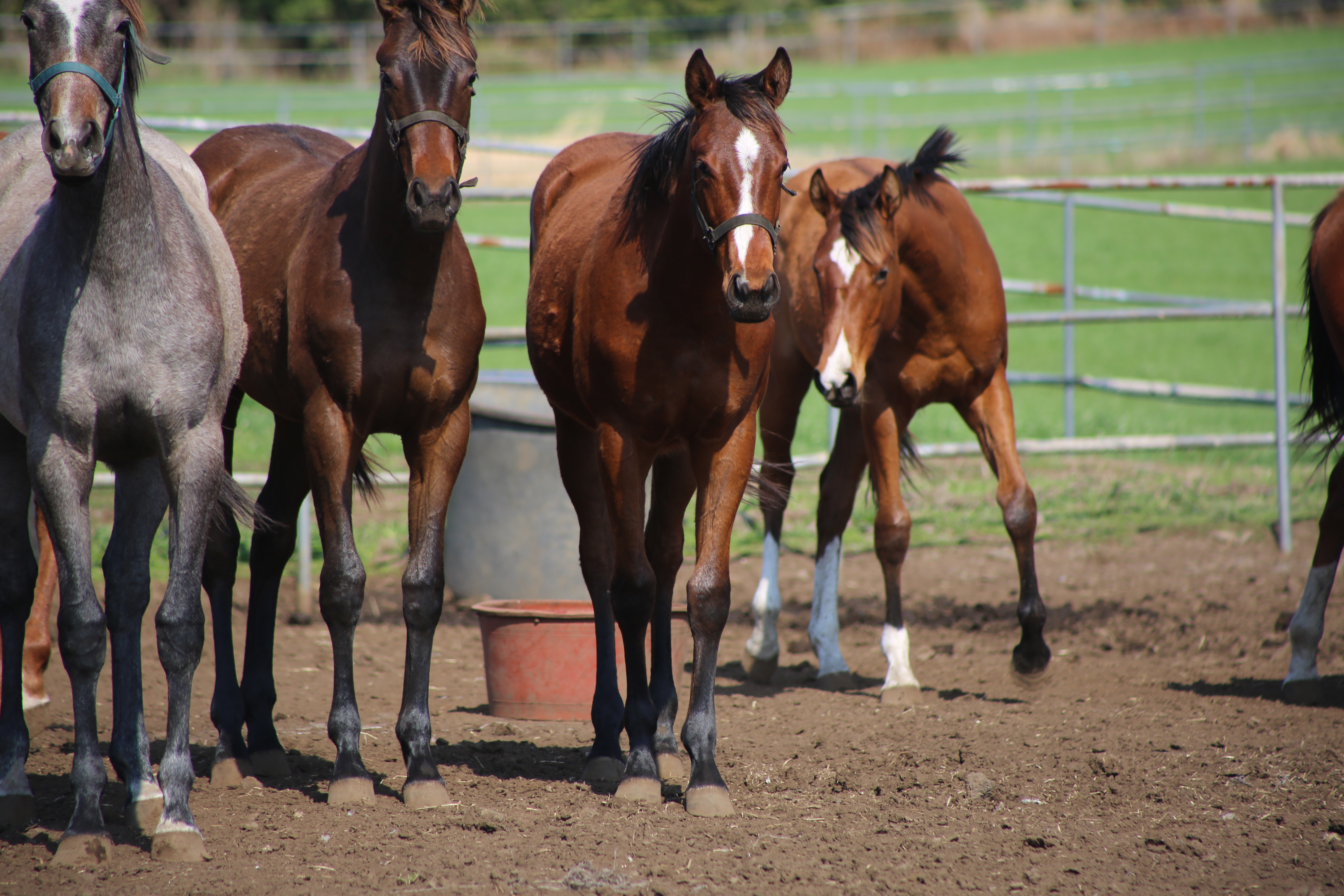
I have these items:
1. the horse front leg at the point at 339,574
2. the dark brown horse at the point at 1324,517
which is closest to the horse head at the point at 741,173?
the horse front leg at the point at 339,574

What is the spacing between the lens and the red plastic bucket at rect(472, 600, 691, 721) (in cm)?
454

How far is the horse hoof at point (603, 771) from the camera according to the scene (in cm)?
381

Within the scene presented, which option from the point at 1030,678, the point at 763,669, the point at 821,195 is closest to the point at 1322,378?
the point at 1030,678

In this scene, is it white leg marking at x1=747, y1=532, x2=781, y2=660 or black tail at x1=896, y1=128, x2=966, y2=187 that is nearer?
black tail at x1=896, y1=128, x2=966, y2=187

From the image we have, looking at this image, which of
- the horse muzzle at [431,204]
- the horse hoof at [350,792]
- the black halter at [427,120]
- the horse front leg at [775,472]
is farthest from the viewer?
the horse front leg at [775,472]

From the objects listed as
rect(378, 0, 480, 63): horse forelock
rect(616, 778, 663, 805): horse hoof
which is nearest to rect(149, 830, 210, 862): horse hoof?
rect(616, 778, 663, 805): horse hoof

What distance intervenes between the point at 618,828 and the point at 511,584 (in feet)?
9.99

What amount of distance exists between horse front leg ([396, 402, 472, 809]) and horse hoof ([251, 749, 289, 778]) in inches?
23.0

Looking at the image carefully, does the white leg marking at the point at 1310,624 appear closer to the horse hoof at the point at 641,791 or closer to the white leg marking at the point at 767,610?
the white leg marking at the point at 767,610

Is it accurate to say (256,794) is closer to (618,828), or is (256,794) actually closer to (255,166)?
(618,828)

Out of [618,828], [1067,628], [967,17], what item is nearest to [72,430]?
[618,828]

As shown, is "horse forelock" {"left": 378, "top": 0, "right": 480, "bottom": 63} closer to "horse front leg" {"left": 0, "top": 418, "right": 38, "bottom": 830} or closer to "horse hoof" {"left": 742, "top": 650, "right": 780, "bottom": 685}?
"horse front leg" {"left": 0, "top": 418, "right": 38, "bottom": 830}

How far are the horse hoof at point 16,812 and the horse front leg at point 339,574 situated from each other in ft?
2.69

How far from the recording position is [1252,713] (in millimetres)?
4477
